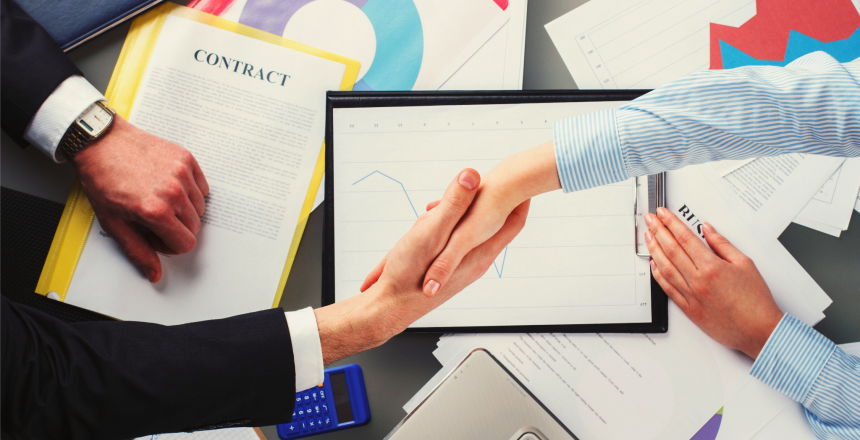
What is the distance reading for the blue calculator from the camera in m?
0.68

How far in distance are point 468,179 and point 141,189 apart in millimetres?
512

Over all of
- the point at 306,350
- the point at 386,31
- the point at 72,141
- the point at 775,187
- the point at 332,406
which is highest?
the point at 386,31

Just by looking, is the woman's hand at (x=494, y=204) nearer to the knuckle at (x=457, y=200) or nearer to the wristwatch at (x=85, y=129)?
the knuckle at (x=457, y=200)

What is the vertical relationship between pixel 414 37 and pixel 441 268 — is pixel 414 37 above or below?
above

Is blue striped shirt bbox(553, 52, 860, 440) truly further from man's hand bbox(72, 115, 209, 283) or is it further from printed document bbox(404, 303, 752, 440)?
man's hand bbox(72, 115, 209, 283)

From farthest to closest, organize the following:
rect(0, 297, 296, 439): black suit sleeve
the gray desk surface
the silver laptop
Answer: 1. the gray desk surface
2. the silver laptop
3. rect(0, 297, 296, 439): black suit sleeve

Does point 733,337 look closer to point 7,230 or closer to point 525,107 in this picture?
point 525,107

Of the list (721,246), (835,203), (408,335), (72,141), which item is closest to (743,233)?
(721,246)

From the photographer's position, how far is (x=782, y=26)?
28.6 inches

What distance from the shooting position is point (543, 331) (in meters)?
0.68

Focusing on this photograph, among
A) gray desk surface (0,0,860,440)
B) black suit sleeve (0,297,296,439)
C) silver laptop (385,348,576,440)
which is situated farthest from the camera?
gray desk surface (0,0,860,440)

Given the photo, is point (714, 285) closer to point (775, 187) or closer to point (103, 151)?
point (775, 187)

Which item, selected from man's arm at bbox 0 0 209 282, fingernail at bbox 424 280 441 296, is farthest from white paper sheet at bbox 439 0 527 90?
man's arm at bbox 0 0 209 282

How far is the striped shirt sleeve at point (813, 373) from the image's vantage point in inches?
25.5
